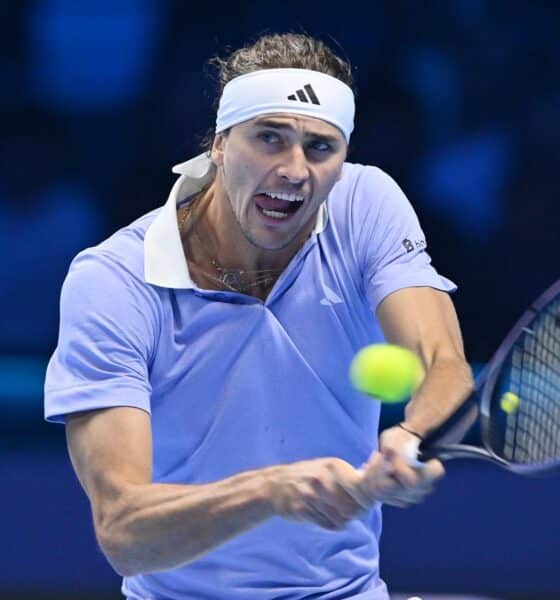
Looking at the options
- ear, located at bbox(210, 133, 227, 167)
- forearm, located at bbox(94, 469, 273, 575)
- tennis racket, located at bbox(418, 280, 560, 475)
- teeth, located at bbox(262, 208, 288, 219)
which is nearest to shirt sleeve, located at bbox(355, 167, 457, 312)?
teeth, located at bbox(262, 208, 288, 219)

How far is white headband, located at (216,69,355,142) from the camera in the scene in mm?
3750

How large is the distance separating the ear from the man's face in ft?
0.27

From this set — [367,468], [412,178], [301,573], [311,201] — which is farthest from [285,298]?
[412,178]

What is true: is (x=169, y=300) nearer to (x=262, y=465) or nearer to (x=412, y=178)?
(x=262, y=465)

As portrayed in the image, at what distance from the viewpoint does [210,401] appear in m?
3.66

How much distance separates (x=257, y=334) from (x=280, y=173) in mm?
373

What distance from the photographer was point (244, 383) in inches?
144

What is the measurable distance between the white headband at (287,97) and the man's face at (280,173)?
0.08 feet

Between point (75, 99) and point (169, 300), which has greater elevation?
point (75, 99)

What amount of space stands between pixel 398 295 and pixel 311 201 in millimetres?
293

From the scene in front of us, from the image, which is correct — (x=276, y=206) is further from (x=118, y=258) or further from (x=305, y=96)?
(x=118, y=258)

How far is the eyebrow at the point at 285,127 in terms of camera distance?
371cm

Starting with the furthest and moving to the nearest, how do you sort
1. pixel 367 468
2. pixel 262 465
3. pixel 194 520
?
1. pixel 262 465
2. pixel 194 520
3. pixel 367 468

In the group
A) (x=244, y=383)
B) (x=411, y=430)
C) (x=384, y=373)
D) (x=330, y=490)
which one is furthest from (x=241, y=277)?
(x=330, y=490)
